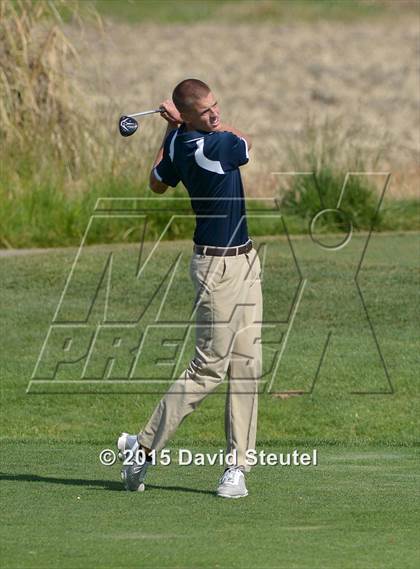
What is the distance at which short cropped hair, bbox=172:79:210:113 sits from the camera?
762 cm

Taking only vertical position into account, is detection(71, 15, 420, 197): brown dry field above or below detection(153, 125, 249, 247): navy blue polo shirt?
below

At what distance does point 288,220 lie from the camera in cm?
1964

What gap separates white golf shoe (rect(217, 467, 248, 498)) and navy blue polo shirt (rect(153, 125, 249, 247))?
1125mm

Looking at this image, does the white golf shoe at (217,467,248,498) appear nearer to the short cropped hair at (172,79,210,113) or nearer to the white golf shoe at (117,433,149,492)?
the white golf shoe at (117,433,149,492)

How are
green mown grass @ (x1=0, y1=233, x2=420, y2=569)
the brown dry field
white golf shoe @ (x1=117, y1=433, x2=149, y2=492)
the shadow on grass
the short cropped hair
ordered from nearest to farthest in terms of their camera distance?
1. green mown grass @ (x1=0, y1=233, x2=420, y2=569)
2. the short cropped hair
3. white golf shoe @ (x1=117, y1=433, x2=149, y2=492)
4. the shadow on grass
5. the brown dry field

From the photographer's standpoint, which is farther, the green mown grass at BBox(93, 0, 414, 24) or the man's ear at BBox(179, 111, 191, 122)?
the green mown grass at BBox(93, 0, 414, 24)

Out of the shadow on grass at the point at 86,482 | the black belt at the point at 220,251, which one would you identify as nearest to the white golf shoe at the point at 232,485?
the shadow on grass at the point at 86,482

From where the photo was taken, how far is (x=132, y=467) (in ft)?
25.6

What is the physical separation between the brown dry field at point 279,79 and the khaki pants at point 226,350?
12.6m

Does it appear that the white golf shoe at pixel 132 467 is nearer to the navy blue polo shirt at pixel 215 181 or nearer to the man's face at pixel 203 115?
the navy blue polo shirt at pixel 215 181

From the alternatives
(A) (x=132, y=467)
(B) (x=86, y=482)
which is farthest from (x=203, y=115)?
(B) (x=86, y=482)

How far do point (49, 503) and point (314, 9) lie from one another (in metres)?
50.4

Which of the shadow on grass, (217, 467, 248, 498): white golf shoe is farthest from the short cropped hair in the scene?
the shadow on grass

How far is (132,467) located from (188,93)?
1.88 meters
